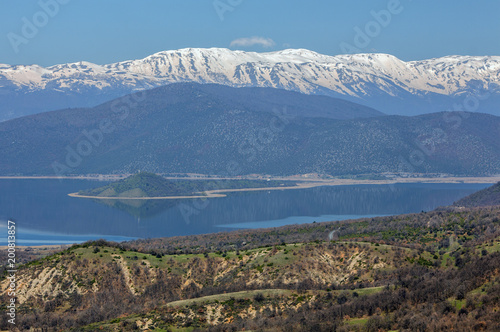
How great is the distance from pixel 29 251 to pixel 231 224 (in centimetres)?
Result: 4871

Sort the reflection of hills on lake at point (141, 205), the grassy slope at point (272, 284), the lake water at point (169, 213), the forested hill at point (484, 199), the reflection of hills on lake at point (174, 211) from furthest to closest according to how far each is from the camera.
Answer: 1. the reflection of hills on lake at point (141, 205)
2. the reflection of hills on lake at point (174, 211)
3. the lake water at point (169, 213)
4. the forested hill at point (484, 199)
5. the grassy slope at point (272, 284)

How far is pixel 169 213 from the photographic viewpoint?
16575cm

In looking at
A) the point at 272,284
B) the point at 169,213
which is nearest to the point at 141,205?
the point at 169,213

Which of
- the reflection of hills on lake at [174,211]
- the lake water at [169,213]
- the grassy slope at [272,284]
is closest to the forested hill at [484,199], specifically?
the reflection of hills on lake at [174,211]

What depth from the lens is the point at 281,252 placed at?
58312 millimetres

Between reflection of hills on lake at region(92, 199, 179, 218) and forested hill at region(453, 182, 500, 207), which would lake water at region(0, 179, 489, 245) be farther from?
forested hill at region(453, 182, 500, 207)

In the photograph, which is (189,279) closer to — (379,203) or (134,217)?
(134,217)

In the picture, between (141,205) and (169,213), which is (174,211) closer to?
(169,213)

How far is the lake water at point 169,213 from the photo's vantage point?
13138cm

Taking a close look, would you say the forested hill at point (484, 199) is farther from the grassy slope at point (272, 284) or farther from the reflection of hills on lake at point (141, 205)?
the reflection of hills on lake at point (141, 205)

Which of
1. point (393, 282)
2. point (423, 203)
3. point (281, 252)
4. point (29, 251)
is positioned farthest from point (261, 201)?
point (393, 282)

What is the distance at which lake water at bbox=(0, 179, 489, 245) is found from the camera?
431 ft

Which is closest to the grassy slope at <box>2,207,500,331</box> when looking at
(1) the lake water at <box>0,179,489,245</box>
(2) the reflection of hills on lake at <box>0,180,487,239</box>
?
(1) the lake water at <box>0,179,489,245</box>

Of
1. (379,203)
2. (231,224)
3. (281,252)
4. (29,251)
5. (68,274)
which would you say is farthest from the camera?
(379,203)
